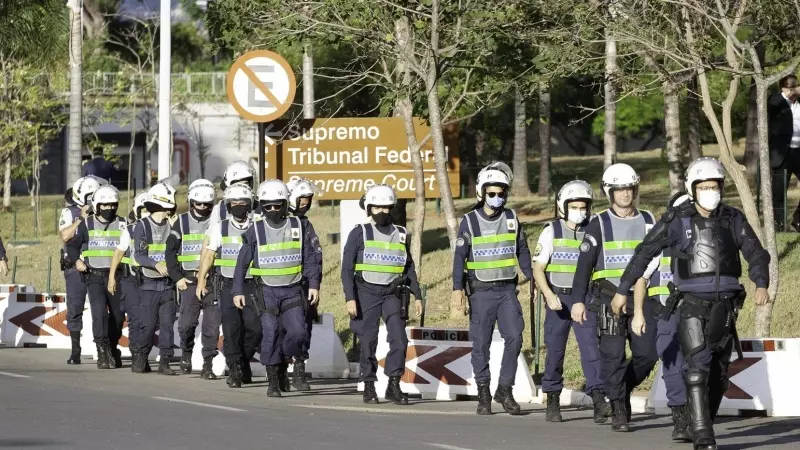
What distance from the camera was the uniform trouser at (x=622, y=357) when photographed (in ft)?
41.0

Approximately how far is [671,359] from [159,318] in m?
7.42

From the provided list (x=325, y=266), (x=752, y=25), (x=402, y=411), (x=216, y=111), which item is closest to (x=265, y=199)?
(x=402, y=411)

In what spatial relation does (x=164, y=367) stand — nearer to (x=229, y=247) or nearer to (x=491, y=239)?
(x=229, y=247)

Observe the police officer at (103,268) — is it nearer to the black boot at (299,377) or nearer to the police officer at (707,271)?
the black boot at (299,377)

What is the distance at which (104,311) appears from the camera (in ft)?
60.9

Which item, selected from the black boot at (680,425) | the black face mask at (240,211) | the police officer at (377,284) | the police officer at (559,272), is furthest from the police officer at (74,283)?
the black boot at (680,425)

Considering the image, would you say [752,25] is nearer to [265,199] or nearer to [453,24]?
[453,24]

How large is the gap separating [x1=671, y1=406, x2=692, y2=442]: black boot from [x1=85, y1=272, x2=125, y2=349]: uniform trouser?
8.38 metres

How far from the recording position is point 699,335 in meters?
11.1

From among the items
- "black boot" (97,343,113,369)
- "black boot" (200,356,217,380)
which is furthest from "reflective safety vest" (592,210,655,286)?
"black boot" (97,343,113,369)

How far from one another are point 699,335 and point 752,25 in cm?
720

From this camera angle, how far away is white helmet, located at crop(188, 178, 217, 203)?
17.1 meters

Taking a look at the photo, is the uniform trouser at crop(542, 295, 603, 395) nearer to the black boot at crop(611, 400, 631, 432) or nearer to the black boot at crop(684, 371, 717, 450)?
the black boot at crop(611, 400, 631, 432)

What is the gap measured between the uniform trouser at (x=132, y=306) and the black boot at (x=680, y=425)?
7538 millimetres
